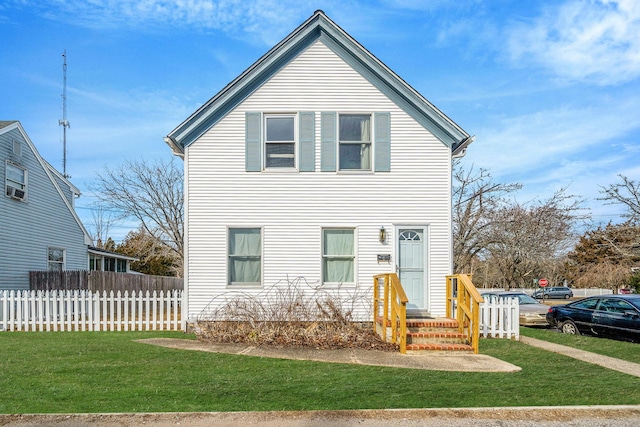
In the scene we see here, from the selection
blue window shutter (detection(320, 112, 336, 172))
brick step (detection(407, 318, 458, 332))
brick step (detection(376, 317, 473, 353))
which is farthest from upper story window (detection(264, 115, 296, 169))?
brick step (detection(407, 318, 458, 332))

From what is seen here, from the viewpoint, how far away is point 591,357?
10453 millimetres

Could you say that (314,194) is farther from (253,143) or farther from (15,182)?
(15,182)

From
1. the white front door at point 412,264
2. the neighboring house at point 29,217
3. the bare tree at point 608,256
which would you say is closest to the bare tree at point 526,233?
the bare tree at point 608,256

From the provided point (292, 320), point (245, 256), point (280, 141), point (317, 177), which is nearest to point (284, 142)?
point (280, 141)

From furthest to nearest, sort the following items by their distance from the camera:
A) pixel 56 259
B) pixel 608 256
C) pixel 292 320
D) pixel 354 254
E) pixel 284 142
A: pixel 608 256
pixel 56 259
pixel 284 142
pixel 354 254
pixel 292 320

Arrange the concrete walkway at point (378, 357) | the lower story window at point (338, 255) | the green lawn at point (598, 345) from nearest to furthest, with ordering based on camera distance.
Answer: the concrete walkway at point (378, 357) < the green lawn at point (598, 345) < the lower story window at point (338, 255)

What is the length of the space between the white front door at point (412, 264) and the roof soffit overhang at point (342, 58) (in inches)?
101

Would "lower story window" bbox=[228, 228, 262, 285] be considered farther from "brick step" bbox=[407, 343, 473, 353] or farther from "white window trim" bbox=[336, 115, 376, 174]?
"brick step" bbox=[407, 343, 473, 353]

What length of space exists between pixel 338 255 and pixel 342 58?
520 cm

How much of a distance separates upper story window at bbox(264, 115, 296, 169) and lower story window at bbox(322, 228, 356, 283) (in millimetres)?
2127

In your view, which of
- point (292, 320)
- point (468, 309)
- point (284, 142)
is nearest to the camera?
point (468, 309)

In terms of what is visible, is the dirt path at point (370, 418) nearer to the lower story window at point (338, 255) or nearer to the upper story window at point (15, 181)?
the lower story window at point (338, 255)

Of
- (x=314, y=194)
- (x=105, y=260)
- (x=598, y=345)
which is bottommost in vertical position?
(x=598, y=345)

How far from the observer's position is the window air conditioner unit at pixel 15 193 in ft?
60.1
